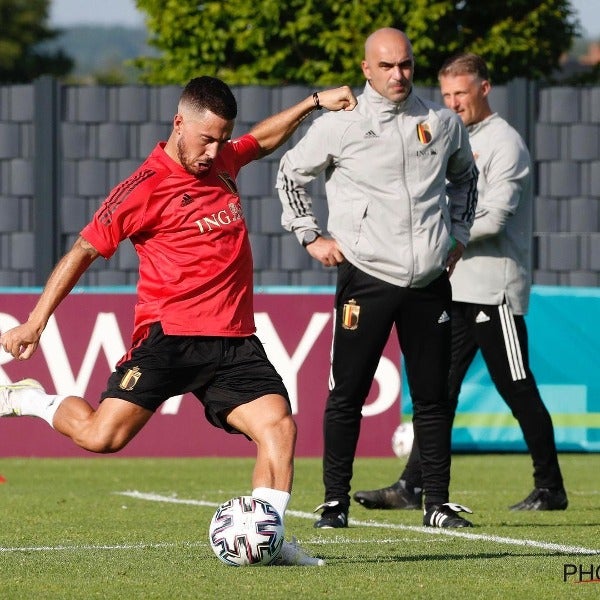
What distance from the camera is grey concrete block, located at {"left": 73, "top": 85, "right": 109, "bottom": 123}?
611 inches

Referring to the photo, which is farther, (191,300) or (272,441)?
(191,300)

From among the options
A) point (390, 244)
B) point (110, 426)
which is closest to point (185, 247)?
point (110, 426)

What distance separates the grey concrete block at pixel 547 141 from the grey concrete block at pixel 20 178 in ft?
15.1

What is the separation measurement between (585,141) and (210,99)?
9146mm

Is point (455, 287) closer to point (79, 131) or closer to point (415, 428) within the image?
point (415, 428)

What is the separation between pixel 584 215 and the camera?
15500 millimetres

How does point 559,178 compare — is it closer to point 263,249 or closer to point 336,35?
point 263,249

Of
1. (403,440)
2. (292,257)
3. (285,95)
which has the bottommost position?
(403,440)

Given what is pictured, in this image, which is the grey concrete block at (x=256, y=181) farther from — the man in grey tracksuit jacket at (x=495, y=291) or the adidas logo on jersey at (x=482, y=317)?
the adidas logo on jersey at (x=482, y=317)

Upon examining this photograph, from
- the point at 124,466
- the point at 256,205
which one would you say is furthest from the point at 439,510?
the point at 256,205

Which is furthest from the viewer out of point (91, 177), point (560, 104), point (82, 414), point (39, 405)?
point (91, 177)

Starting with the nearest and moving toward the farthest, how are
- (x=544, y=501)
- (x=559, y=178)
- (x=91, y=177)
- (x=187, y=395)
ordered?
(x=544, y=501) → (x=187, y=395) → (x=559, y=178) → (x=91, y=177)

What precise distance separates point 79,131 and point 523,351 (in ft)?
24.0

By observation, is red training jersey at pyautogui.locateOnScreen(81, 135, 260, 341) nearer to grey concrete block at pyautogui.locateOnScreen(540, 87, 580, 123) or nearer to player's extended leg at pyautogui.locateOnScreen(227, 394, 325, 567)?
player's extended leg at pyautogui.locateOnScreen(227, 394, 325, 567)
